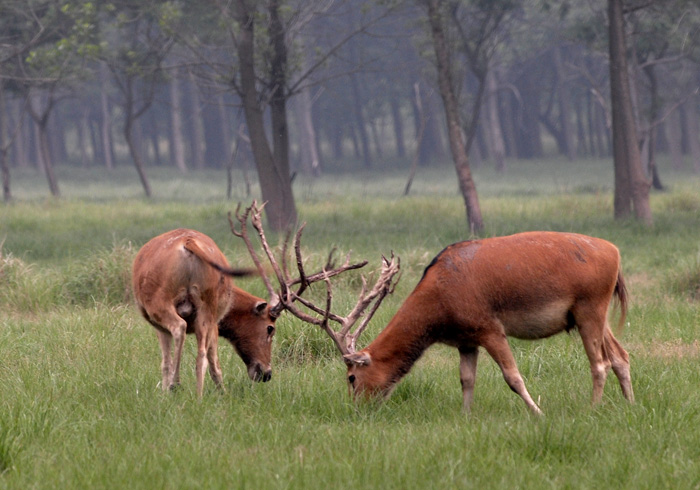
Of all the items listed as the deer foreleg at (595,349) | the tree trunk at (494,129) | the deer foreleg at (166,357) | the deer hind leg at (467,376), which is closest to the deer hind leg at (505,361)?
the deer hind leg at (467,376)

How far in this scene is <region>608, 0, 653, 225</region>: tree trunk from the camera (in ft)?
53.9

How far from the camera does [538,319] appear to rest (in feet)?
18.2

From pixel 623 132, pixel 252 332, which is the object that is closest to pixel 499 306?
pixel 252 332

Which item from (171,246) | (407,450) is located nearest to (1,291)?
(171,246)

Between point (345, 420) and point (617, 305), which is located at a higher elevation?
point (617, 305)

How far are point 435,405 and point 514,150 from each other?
46048 mm

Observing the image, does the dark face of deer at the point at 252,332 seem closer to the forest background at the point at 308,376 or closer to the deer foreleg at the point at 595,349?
the forest background at the point at 308,376

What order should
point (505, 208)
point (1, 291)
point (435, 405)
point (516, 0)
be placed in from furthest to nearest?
point (516, 0) < point (505, 208) < point (1, 291) < point (435, 405)

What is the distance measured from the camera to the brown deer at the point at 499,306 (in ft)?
18.0

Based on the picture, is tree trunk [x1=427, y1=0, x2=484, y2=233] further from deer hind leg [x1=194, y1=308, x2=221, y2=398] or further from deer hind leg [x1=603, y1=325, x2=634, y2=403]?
deer hind leg [x1=194, y1=308, x2=221, y2=398]

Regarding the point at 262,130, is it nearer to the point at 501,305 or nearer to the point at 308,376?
the point at 308,376

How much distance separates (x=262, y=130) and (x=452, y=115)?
3802 millimetres

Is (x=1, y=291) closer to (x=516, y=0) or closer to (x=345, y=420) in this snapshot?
(x=345, y=420)

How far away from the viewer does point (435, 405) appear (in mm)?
5848
